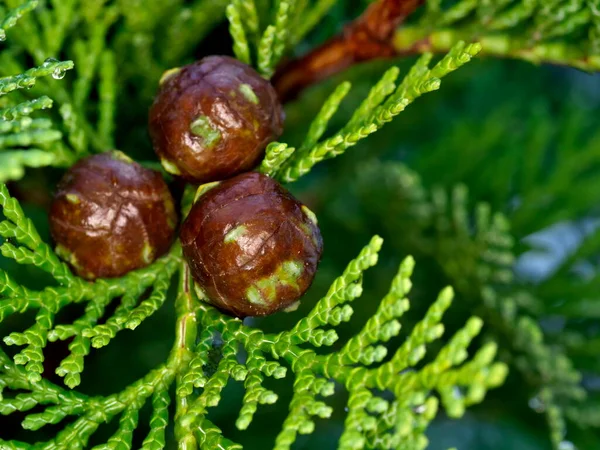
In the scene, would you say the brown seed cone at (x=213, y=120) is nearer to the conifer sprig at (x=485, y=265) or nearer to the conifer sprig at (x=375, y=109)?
the conifer sprig at (x=375, y=109)

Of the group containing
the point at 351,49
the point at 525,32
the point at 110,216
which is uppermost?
the point at 110,216

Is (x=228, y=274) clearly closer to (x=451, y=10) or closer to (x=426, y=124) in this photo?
(x=451, y=10)

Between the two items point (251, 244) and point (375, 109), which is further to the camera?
point (375, 109)

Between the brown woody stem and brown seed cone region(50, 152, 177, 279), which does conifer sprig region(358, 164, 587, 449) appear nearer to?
the brown woody stem

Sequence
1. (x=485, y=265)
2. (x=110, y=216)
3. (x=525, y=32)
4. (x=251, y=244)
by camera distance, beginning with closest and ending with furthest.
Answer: (x=251, y=244)
(x=110, y=216)
(x=525, y=32)
(x=485, y=265)

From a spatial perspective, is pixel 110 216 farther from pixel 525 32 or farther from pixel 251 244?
pixel 525 32

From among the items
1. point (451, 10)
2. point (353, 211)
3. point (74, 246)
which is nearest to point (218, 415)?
point (353, 211)

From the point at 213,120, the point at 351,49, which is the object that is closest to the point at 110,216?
the point at 213,120
